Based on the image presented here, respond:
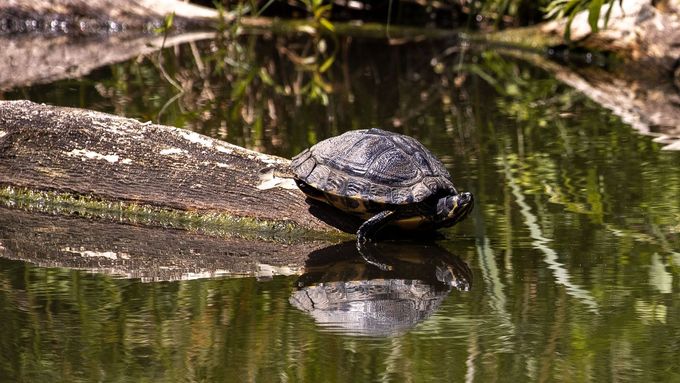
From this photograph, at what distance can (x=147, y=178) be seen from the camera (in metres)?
4.72

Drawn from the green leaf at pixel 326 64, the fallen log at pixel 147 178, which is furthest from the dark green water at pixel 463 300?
the green leaf at pixel 326 64

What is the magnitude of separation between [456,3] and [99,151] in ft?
30.8

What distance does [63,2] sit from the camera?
1270 cm

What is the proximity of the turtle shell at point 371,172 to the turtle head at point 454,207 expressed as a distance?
60mm

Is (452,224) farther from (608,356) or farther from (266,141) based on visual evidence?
(266,141)

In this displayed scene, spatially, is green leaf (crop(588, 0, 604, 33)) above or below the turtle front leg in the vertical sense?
above

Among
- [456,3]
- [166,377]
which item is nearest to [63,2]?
[456,3]

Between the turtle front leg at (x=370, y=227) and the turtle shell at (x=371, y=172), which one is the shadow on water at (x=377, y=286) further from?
the turtle shell at (x=371, y=172)

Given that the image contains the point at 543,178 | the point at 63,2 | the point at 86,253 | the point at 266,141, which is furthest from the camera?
the point at 63,2

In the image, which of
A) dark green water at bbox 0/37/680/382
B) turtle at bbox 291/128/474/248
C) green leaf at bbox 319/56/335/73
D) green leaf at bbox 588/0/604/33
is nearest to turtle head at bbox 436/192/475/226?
turtle at bbox 291/128/474/248

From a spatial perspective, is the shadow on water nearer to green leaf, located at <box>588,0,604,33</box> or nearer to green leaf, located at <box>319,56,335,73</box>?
green leaf, located at <box>588,0,604,33</box>

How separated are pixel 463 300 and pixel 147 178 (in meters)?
1.70

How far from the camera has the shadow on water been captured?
3344mm

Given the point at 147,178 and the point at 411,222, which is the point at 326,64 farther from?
the point at 411,222
